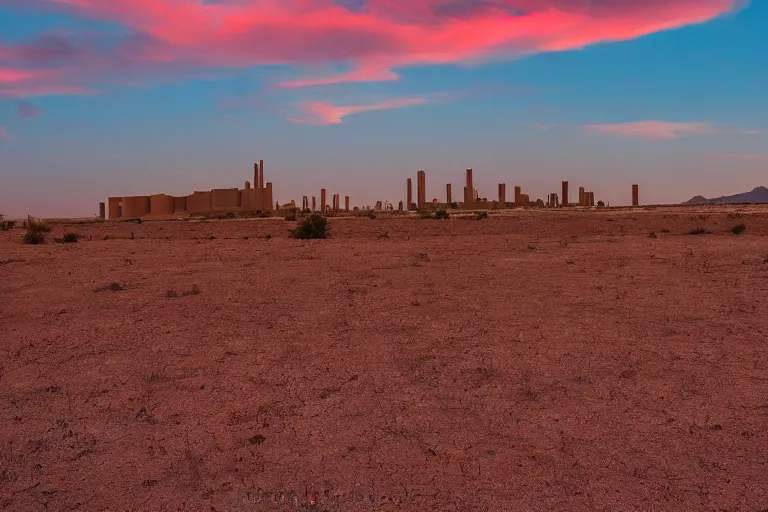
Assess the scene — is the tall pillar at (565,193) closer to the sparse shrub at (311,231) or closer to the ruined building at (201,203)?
the ruined building at (201,203)

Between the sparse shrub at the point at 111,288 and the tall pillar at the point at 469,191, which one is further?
the tall pillar at the point at 469,191

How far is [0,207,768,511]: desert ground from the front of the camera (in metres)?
6.40

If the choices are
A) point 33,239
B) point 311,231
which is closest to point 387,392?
point 311,231

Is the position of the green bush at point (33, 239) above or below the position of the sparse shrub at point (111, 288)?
above

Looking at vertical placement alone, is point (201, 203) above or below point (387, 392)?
above

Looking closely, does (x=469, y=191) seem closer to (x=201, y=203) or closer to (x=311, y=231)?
(x=201, y=203)

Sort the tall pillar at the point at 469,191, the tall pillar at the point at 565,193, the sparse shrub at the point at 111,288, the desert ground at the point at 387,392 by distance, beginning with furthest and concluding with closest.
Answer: the tall pillar at the point at 565,193, the tall pillar at the point at 469,191, the sparse shrub at the point at 111,288, the desert ground at the point at 387,392

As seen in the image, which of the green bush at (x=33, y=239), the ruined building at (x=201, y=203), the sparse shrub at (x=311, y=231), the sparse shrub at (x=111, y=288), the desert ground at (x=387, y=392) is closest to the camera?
the desert ground at (x=387, y=392)

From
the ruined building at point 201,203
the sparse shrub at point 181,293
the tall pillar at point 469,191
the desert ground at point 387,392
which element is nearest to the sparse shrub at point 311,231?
the desert ground at point 387,392

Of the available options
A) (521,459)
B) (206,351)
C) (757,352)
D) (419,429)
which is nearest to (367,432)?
(419,429)

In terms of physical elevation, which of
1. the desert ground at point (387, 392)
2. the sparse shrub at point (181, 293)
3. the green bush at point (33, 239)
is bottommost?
the desert ground at point (387, 392)

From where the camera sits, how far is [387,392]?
8.47 metres

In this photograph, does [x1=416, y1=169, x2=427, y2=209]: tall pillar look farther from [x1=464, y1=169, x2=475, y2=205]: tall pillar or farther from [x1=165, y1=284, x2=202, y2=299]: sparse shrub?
[x1=165, y1=284, x2=202, y2=299]: sparse shrub

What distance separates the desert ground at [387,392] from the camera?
21.0ft
